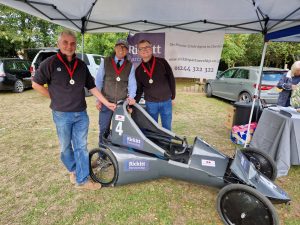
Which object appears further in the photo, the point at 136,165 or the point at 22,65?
the point at 22,65

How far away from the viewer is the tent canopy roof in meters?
3.35

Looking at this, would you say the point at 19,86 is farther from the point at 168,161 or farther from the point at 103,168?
the point at 168,161

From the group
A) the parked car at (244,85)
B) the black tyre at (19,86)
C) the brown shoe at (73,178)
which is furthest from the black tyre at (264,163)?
the black tyre at (19,86)

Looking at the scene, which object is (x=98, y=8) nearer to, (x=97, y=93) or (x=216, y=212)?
(x=97, y=93)

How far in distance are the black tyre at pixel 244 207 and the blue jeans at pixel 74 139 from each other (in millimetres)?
1670

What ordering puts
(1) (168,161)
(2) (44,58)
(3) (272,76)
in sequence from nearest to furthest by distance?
(1) (168,161) < (3) (272,76) < (2) (44,58)

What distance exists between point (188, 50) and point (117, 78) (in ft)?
6.03

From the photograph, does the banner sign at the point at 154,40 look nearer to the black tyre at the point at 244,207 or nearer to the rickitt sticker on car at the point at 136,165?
the rickitt sticker on car at the point at 136,165

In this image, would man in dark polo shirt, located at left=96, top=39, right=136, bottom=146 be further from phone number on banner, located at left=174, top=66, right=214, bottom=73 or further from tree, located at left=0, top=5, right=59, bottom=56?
tree, located at left=0, top=5, right=59, bottom=56

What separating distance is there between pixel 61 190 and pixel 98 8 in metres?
2.73

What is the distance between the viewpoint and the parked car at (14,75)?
9305 mm

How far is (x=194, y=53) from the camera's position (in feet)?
14.7

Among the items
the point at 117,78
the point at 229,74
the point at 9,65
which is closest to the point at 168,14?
the point at 117,78

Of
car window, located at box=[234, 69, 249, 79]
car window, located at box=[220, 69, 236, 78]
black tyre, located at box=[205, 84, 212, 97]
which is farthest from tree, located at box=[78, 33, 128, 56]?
car window, located at box=[234, 69, 249, 79]
